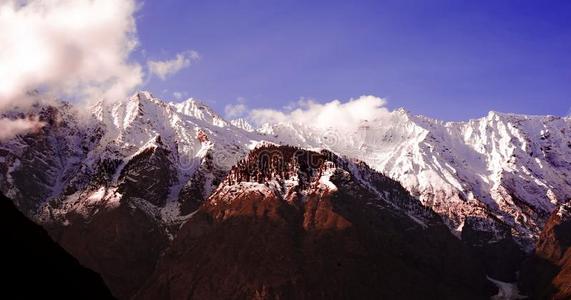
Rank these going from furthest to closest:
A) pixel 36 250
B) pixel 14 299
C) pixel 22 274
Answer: pixel 36 250 → pixel 22 274 → pixel 14 299

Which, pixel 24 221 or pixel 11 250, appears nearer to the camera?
pixel 11 250

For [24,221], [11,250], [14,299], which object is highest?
[24,221]

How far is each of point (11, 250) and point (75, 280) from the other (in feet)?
62.7

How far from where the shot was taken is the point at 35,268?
175 meters

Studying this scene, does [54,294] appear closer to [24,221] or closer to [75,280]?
[75,280]

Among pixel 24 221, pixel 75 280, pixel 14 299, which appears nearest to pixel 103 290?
pixel 75 280

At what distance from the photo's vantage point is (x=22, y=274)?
167250 millimetres

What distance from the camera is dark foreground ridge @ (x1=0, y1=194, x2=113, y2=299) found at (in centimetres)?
16375

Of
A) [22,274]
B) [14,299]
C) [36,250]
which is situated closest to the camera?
[14,299]

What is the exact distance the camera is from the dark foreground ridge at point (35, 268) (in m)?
164

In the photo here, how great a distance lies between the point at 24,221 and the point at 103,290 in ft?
75.2

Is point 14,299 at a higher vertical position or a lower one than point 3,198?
lower

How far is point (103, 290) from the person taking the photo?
195 metres

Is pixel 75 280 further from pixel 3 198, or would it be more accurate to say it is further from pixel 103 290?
pixel 3 198
